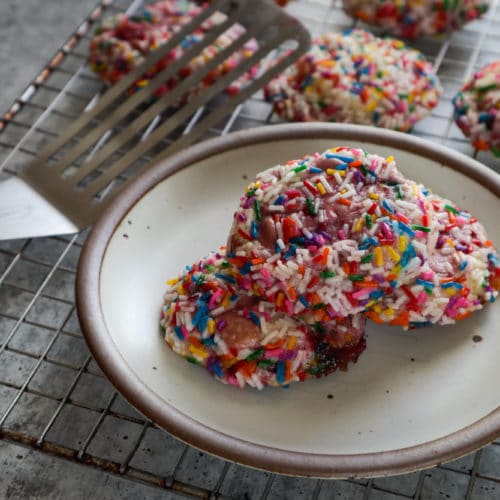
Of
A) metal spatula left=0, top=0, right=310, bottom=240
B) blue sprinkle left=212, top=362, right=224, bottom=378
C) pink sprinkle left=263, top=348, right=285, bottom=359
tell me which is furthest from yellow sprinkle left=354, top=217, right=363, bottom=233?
metal spatula left=0, top=0, right=310, bottom=240

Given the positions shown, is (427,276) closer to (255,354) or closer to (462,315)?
(462,315)

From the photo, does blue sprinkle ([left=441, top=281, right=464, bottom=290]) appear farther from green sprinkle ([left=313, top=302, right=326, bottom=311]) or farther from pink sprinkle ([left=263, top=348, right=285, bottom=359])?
pink sprinkle ([left=263, top=348, right=285, bottom=359])

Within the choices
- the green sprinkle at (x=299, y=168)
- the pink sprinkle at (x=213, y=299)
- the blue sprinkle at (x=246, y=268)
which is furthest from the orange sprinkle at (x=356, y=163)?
the pink sprinkle at (x=213, y=299)

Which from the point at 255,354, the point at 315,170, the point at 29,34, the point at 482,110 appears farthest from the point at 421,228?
the point at 29,34

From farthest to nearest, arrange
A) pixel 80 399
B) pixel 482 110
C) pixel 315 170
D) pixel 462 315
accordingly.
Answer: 1. pixel 482 110
2. pixel 80 399
3. pixel 462 315
4. pixel 315 170

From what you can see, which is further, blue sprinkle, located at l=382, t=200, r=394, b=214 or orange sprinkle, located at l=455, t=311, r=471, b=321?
orange sprinkle, located at l=455, t=311, r=471, b=321

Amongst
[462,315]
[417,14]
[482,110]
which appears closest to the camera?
[462,315]
